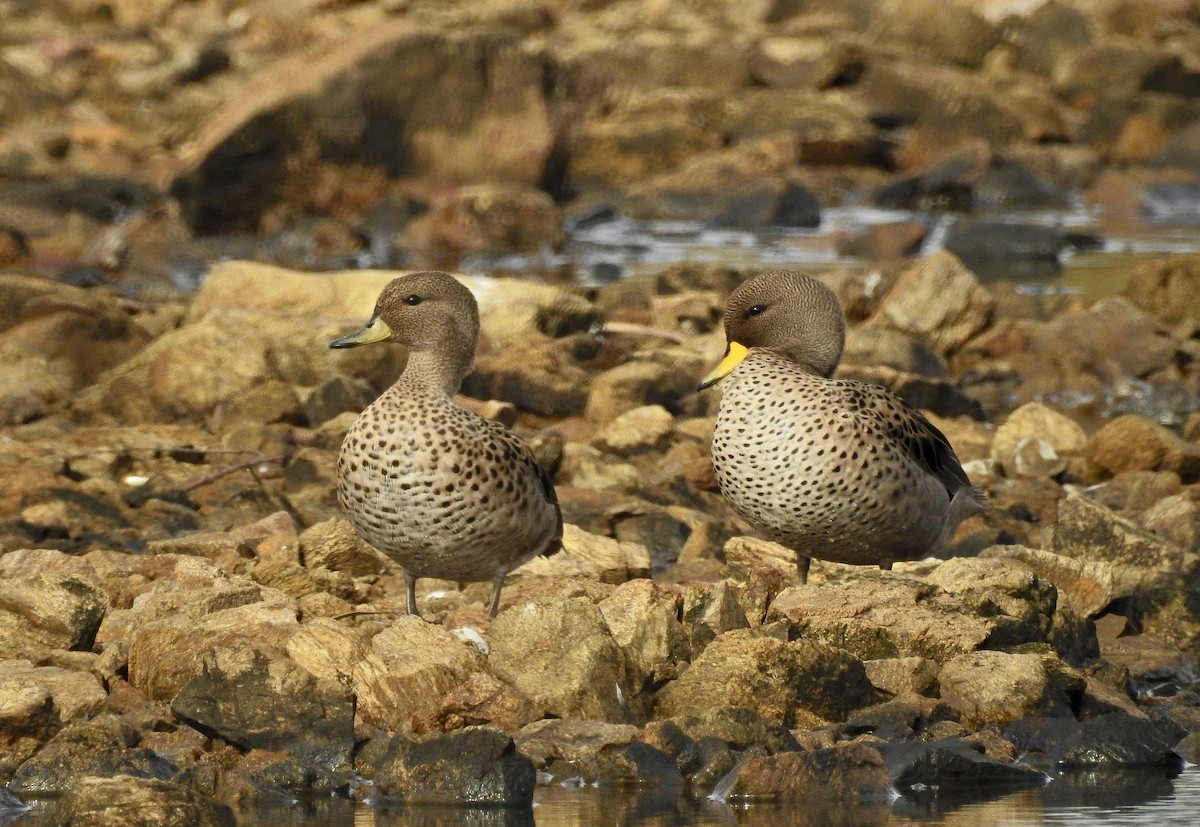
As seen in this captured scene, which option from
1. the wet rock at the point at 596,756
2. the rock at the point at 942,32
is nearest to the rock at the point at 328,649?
the wet rock at the point at 596,756

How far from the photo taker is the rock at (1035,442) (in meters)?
10.9

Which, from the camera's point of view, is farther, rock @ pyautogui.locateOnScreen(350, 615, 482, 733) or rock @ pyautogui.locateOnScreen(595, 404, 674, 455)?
rock @ pyautogui.locateOnScreen(595, 404, 674, 455)

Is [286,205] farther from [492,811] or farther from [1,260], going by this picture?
[492,811]

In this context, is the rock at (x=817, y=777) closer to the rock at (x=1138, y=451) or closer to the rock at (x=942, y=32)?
the rock at (x=1138, y=451)

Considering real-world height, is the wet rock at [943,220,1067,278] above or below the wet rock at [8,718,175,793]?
below

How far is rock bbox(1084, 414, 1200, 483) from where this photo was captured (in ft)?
34.7

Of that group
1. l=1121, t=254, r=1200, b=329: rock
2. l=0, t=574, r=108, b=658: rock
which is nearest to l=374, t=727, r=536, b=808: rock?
l=0, t=574, r=108, b=658: rock

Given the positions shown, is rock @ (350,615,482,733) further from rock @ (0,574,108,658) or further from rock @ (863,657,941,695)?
rock @ (863,657,941,695)

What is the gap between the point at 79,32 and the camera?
3622cm

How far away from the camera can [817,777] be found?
6.07 m

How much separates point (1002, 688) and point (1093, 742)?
0.34 meters

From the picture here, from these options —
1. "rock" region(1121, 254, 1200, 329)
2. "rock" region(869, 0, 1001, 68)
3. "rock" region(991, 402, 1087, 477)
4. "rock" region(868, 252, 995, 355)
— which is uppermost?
"rock" region(991, 402, 1087, 477)

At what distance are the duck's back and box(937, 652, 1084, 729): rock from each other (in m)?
0.77

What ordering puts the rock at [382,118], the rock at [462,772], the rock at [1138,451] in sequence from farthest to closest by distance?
the rock at [382,118]
the rock at [1138,451]
the rock at [462,772]
